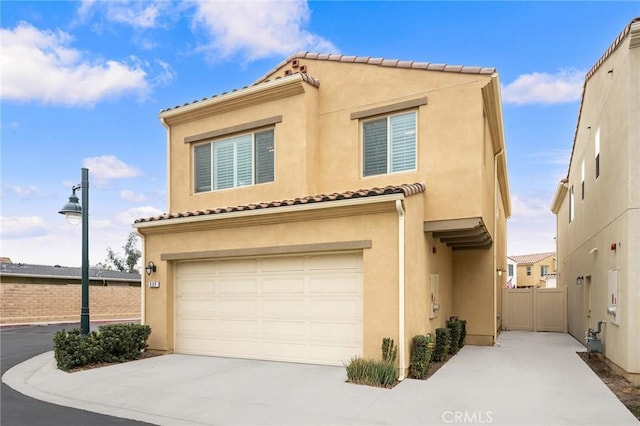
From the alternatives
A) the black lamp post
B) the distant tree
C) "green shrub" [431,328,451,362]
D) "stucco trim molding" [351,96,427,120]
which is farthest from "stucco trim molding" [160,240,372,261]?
the distant tree

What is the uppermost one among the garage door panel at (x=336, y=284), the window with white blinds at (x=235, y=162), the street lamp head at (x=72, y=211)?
the window with white blinds at (x=235, y=162)

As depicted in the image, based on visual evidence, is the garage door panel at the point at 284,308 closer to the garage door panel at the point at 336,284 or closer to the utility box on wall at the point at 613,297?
the garage door panel at the point at 336,284

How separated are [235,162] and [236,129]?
3.08 ft

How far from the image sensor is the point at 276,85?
12.2 metres

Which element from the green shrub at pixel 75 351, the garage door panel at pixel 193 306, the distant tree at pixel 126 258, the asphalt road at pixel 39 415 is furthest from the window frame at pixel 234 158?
the distant tree at pixel 126 258

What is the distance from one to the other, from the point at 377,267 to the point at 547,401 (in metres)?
3.65

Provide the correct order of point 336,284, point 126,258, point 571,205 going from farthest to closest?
point 126,258 < point 571,205 < point 336,284

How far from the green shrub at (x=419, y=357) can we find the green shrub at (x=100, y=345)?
666cm

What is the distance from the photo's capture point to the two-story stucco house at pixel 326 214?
9469 mm

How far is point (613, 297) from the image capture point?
948 cm

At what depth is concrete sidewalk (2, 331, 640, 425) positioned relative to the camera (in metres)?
6.61

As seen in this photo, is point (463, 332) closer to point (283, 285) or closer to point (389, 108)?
point (283, 285)

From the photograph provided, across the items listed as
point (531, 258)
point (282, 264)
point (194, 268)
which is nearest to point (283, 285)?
point (282, 264)

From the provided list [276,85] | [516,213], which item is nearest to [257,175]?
[276,85]
